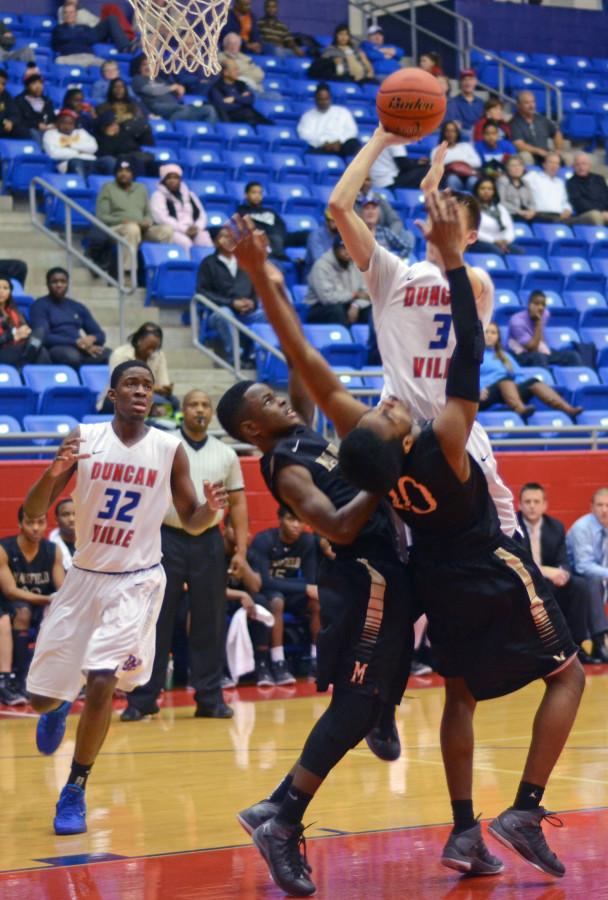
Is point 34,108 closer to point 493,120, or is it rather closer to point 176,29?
point 493,120

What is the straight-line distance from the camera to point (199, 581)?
962 cm

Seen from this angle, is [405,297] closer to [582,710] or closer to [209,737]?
[209,737]

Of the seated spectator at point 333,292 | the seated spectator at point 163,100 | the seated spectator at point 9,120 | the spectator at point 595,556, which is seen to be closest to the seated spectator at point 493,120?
the seated spectator at point 163,100

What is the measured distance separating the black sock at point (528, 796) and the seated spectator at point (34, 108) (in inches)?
468

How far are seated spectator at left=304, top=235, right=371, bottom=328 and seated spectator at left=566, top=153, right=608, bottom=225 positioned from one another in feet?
17.0

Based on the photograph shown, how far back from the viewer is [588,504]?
1338 cm

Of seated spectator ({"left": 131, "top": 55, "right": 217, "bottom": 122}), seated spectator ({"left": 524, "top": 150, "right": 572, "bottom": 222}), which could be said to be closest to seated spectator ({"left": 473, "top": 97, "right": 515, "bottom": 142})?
seated spectator ({"left": 524, "top": 150, "right": 572, "bottom": 222})

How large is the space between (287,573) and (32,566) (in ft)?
6.82

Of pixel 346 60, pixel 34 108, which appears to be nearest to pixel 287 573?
pixel 34 108

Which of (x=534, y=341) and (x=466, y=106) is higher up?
(x=466, y=106)

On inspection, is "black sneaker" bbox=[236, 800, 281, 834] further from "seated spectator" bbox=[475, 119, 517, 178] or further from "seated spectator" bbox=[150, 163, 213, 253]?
"seated spectator" bbox=[475, 119, 517, 178]

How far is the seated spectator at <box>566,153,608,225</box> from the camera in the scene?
61.4 ft

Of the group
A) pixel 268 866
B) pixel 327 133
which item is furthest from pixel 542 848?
pixel 327 133

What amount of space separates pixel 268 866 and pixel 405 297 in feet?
6.68
